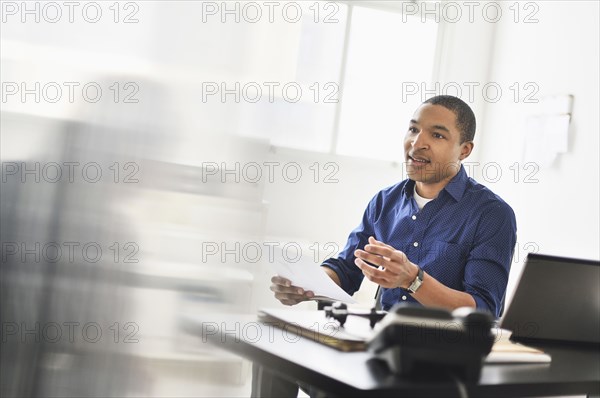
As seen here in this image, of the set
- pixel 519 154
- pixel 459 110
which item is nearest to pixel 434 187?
pixel 459 110

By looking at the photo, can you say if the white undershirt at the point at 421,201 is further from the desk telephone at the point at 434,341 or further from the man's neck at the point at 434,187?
the desk telephone at the point at 434,341

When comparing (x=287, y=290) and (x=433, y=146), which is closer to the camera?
(x=287, y=290)

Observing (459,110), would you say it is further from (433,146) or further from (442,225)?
(442,225)

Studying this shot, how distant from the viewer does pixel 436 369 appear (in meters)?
1.10

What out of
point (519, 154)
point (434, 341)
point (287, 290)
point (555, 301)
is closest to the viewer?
point (434, 341)

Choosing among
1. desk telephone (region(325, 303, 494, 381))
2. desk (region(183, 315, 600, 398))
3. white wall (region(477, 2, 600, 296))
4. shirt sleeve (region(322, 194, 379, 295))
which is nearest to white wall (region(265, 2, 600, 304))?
white wall (region(477, 2, 600, 296))

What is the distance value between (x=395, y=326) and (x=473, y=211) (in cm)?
104

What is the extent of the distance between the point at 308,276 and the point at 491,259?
0.61 m

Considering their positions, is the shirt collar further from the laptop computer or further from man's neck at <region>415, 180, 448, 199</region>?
the laptop computer

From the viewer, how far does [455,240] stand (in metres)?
2.04

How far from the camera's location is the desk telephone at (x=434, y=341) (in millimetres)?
1088

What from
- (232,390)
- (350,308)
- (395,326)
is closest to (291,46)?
(350,308)

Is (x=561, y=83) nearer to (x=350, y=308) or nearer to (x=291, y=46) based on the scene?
(x=291, y=46)

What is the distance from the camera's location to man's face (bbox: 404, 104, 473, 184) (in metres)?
2.14
